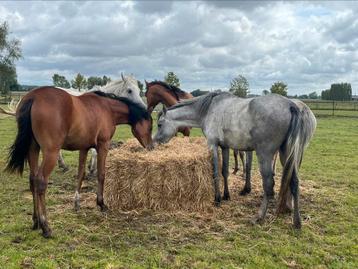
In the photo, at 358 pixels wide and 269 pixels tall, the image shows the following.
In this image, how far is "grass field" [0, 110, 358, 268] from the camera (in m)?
3.93

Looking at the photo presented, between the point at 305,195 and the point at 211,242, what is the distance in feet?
9.68

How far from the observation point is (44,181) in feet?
14.6

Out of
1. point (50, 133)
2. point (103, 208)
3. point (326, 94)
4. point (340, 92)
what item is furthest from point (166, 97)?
point (326, 94)

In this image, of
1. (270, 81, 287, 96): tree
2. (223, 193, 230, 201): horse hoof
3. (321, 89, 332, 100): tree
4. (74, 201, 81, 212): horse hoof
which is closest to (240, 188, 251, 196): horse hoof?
(223, 193, 230, 201): horse hoof

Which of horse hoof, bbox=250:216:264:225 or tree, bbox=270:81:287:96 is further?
tree, bbox=270:81:287:96

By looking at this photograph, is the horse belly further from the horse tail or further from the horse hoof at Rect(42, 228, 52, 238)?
the horse hoof at Rect(42, 228, 52, 238)

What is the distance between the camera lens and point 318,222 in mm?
5301

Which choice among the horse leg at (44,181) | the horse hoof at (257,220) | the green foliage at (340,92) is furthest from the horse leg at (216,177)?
the green foliage at (340,92)

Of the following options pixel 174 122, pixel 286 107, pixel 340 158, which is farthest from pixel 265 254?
pixel 340 158

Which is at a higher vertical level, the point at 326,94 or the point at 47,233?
the point at 326,94

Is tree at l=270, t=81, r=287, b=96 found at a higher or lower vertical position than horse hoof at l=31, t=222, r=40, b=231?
higher

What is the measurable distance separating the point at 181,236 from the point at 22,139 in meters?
2.31

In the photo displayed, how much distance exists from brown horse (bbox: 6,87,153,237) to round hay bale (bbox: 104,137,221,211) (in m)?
0.28

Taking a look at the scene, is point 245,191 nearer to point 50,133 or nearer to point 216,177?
point 216,177
